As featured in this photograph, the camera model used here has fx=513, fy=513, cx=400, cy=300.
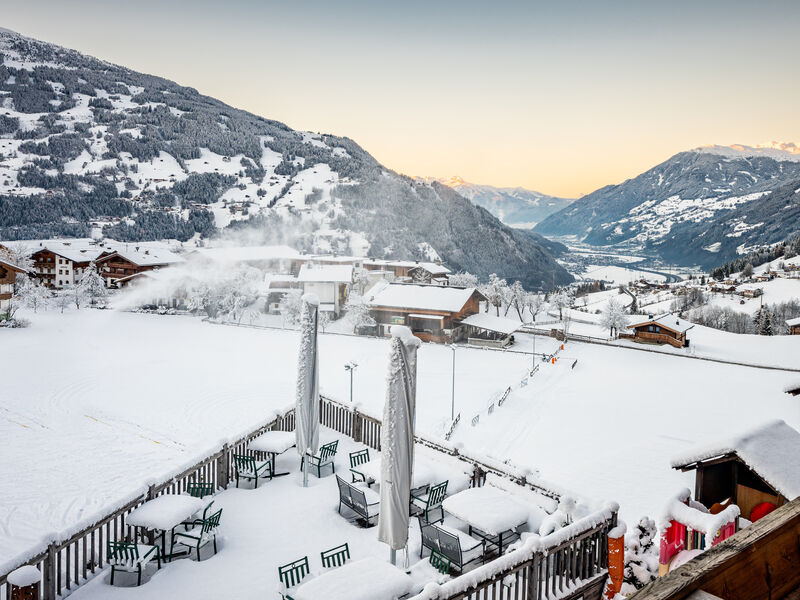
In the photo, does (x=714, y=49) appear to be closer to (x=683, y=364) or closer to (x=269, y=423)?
(x=683, y=364)

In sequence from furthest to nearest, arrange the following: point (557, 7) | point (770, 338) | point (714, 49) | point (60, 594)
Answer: point (714, 49), point (557, 7), point (770, 338), point (60, 594)

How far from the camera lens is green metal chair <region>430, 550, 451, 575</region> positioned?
714 centimetres

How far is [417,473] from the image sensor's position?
903 cm

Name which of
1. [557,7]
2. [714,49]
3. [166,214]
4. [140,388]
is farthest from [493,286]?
[166,214]

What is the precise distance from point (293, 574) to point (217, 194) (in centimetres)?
14491

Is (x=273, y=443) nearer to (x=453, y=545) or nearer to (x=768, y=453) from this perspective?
(x=453, y=545)

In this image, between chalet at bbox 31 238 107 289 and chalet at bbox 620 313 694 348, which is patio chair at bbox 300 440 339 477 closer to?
chalet at bbox 620 313 694 348

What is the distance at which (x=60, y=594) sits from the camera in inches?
261

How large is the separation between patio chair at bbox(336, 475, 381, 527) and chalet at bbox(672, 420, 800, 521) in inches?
184

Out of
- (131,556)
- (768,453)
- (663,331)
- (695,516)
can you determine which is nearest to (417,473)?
(131,556)

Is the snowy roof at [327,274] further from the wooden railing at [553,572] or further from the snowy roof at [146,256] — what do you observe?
the wooden railing at [553,572]

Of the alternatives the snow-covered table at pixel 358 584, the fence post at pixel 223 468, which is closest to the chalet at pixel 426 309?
the fence post at pixel 223 468

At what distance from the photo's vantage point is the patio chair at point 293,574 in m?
6.84

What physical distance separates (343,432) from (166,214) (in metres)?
122
